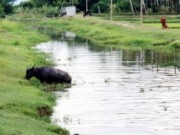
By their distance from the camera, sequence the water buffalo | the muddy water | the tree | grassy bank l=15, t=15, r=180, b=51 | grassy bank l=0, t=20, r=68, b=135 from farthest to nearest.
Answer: the tree
grassy bank l=15, t=15, r=180, b=51
the water buffalo
the muddy water
grassy bank l=0, t=20, r=68, b=135

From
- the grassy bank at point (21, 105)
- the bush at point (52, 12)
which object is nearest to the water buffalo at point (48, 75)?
the grassy bank at point (21, 105)

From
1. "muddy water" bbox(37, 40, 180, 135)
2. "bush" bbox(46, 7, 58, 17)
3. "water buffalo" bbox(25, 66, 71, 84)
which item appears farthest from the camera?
"bush" bbox(46, 7, 58, 17)

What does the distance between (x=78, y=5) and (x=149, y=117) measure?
10136 centimetres

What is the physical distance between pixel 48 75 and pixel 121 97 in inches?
186

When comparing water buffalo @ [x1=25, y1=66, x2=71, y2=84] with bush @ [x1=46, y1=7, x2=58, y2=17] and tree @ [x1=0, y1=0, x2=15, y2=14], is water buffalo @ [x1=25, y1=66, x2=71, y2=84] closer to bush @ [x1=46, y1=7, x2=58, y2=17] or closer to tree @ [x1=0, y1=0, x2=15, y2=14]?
tree @ [x1=0, y1=0, x2=15, y2=14]

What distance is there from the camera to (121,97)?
2436cm

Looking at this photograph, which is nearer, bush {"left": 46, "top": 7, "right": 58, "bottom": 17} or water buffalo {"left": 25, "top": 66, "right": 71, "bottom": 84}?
water buffalo {"left": 25, "top": 66, "right": 71, "bottom": 84}

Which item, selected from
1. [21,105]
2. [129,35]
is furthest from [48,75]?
[129,35]

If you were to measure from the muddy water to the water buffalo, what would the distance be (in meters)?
0.70

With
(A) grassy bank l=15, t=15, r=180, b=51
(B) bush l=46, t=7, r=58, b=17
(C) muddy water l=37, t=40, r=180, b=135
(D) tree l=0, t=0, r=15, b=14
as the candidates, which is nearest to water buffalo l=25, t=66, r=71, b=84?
(C) muddy water l=37, t=40, r=180, b=135

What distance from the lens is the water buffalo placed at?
27781 mm

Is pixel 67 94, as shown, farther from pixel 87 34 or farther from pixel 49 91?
pixel 87 34

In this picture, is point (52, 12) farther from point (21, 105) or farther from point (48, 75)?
point (21, 105)

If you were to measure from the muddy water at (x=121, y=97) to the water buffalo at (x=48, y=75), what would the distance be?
0.70m
